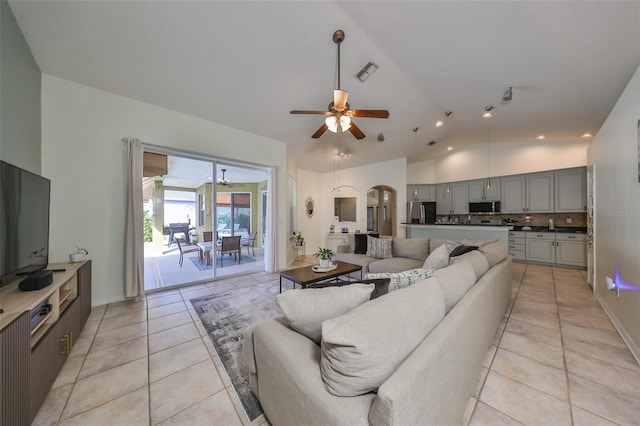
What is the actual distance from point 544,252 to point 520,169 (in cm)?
210

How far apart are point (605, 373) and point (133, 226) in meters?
5.12

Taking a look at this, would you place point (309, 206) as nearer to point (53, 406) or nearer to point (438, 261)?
point (438, 261)

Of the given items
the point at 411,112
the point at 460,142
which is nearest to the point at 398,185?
the point at 460,142

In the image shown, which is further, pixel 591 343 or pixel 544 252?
pixel 544 252

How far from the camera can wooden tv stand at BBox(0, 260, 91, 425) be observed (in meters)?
1.09

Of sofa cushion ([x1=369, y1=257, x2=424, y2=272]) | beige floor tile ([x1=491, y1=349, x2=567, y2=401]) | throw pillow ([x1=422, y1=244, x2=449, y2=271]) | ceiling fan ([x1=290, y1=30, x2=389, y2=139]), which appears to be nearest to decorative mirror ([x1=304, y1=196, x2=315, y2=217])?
sofa cushion ([x1=369, y1=257, x2=424, y2=272])

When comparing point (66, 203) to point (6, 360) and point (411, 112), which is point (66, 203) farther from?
point (411, 112)

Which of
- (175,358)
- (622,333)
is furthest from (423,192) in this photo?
(175,358)

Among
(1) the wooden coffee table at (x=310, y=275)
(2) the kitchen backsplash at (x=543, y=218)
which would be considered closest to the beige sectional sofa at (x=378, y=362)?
(1) the wooden coffee table at (x=310, y=275)

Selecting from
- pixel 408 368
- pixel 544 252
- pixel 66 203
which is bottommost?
pixel 544 252

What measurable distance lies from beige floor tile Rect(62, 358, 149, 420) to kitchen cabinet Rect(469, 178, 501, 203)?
7.51 m

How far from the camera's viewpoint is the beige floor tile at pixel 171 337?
208 cm

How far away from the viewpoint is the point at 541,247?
16.4 ft

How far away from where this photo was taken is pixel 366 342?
0.80 metres
